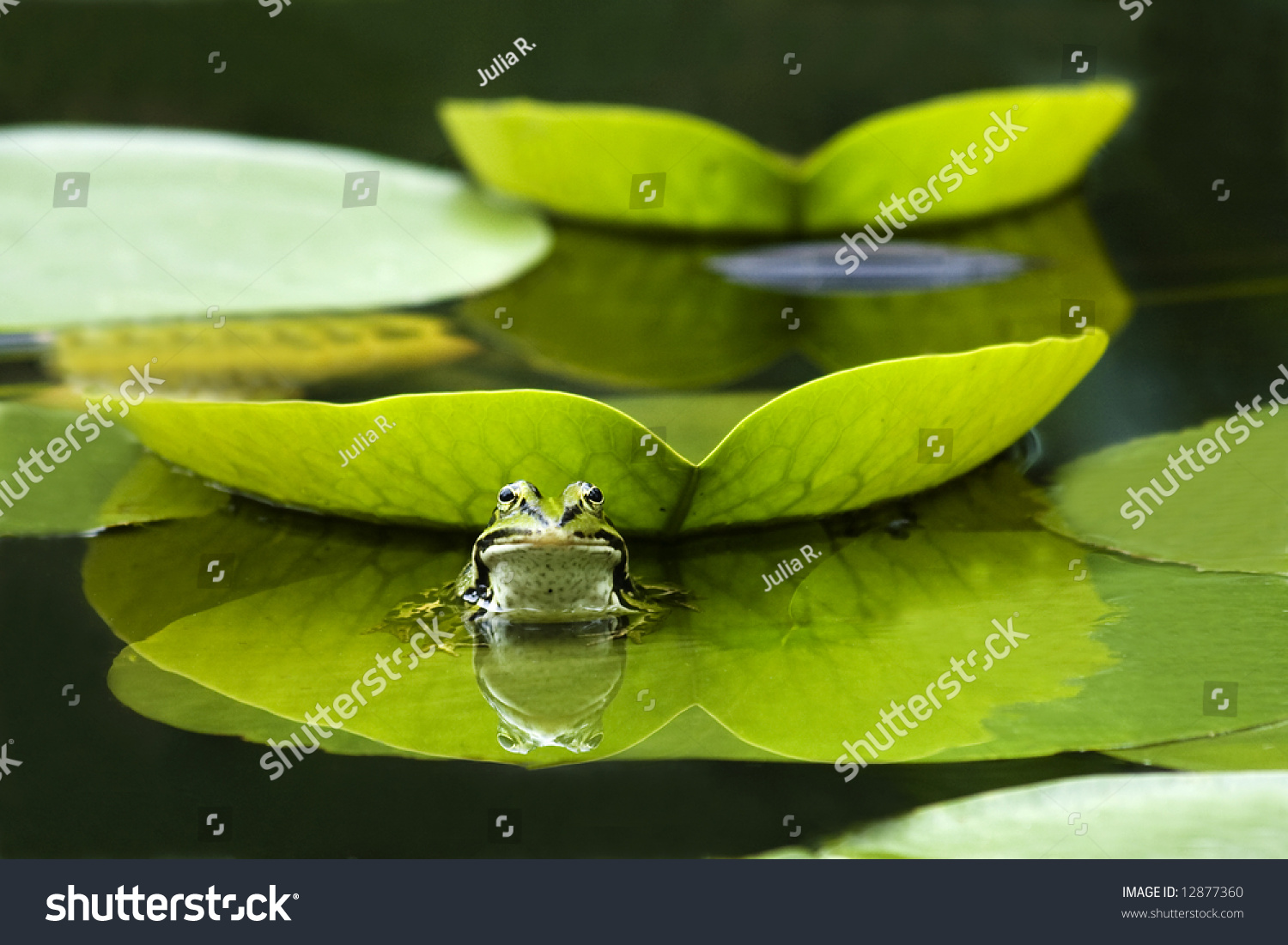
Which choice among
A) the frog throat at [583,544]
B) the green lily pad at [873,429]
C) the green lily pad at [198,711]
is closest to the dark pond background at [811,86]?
the green lily pad at [873,429]

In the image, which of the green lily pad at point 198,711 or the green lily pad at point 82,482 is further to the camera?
the green lily pad at point 82,482

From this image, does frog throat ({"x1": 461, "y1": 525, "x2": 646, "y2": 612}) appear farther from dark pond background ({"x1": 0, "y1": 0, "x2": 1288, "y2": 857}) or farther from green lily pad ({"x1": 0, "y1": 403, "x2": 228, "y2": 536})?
dark pond background ({"x1": 0, "y1": 0, "x2": 1288, "y2": 857})

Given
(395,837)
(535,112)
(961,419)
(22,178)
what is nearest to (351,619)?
Result: (395,837)

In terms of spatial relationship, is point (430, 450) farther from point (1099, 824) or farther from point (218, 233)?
point (218, 233)

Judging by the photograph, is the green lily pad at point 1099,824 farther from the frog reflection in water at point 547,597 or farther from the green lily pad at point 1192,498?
the green lily pad at point 1192,498

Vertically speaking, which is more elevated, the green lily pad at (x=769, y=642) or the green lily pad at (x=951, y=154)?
the green lily pad at (x=951, y=154)

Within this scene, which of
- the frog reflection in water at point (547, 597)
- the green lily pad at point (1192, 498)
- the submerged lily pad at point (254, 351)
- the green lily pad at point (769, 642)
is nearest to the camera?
the green lily pad at point (769, 642)

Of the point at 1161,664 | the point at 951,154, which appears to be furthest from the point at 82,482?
the point at 951,154
